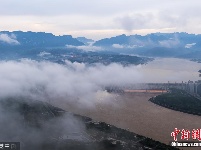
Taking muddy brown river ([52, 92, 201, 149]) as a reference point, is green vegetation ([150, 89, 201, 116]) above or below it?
above

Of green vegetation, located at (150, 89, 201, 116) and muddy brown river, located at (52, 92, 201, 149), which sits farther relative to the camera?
green vegetation, located at (150, 89, 201, 116)

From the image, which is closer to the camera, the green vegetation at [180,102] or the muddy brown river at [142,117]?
the muddy brown river at [142,117]

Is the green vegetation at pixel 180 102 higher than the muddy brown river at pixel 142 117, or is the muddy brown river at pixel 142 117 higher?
the green vegetation at pixel 180 102

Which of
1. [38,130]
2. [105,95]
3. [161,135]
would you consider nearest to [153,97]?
[105,95]

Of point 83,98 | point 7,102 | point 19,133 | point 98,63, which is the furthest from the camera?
point 98,63

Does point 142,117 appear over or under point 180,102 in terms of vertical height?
under

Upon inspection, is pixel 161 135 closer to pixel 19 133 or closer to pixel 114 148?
pixel 114 148

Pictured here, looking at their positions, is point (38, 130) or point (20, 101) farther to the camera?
point (20, 101)

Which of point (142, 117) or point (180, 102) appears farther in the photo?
point (180, 102)
